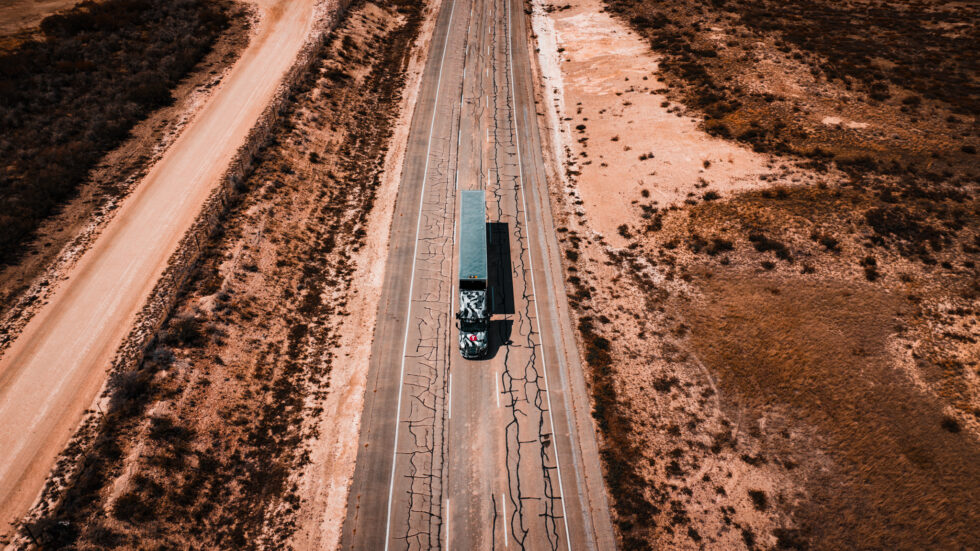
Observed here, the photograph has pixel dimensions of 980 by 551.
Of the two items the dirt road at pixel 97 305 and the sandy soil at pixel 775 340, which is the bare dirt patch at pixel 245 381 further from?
the sandy soil at pixel 775 340

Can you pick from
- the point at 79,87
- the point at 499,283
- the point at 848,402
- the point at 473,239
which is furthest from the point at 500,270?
the point at 79,87

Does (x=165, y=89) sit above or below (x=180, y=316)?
above

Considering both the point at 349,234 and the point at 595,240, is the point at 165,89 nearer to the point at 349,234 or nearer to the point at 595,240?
the point at 349,234

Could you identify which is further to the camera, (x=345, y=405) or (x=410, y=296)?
(x=410, y=296)

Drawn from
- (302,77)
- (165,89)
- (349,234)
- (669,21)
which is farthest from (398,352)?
(669,21)

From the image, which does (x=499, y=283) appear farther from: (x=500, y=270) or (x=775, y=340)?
(x=775, y=340)

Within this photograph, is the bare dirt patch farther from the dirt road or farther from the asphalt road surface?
the asphalt road surface

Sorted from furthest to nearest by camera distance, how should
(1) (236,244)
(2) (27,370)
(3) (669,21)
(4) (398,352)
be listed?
1. (3) (669,21)
2. (1) (236,244)
3. (4) (398,352)
4. (2) (27,370)
